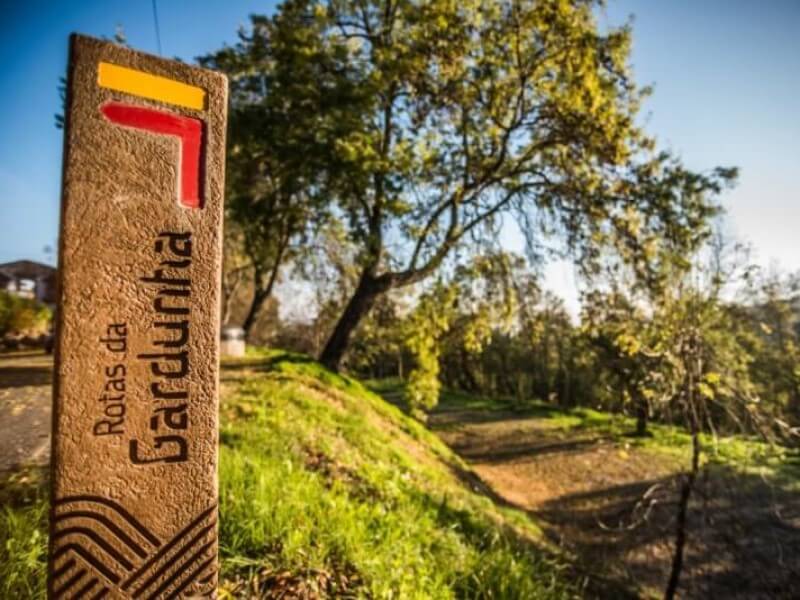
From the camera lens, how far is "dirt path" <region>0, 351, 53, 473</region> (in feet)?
12.3

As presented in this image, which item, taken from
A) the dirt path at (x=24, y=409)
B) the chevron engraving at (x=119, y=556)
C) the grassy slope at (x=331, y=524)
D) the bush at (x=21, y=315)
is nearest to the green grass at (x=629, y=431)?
the grassy slope at (x=331, y=524)

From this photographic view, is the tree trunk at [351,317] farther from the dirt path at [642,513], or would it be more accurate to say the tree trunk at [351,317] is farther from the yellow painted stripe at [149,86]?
the yellow painted stripe at [149,86]

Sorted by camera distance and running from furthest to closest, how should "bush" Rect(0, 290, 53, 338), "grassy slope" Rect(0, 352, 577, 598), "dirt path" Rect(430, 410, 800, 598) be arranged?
"dirt path" Rect(430, 410, 800, 598), "bush" Rect(0, 290, 53, 338), "grassy slope" Rect(0, 352, 577, 598)

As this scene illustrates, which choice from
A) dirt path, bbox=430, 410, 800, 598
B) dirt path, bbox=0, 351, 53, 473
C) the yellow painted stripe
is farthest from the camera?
dirt path, bbox=430, 410, 800, 598

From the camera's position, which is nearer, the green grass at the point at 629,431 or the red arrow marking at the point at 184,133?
the red arrow marking at the point at 184,133

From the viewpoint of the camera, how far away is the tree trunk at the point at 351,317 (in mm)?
10859

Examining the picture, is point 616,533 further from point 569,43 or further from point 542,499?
point 569,43

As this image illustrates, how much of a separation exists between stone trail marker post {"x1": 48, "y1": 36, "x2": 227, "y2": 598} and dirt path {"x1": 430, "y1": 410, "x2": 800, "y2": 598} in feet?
12.8

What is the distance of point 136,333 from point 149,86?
92 cm

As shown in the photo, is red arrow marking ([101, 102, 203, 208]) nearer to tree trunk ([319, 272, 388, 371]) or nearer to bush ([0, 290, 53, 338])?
bush ([0, 290, 53, 338])

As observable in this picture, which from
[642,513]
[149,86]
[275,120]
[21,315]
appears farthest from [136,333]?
[642,513]

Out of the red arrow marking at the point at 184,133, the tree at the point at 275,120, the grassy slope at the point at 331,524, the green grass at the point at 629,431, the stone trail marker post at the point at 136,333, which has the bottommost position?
the green grass at the point at 629,431

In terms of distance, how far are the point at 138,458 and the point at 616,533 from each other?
359 inches

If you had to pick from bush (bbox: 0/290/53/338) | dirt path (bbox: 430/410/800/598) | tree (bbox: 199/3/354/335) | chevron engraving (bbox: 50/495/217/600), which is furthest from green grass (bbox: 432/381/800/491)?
bush (bbox: 0/290/53/338)
